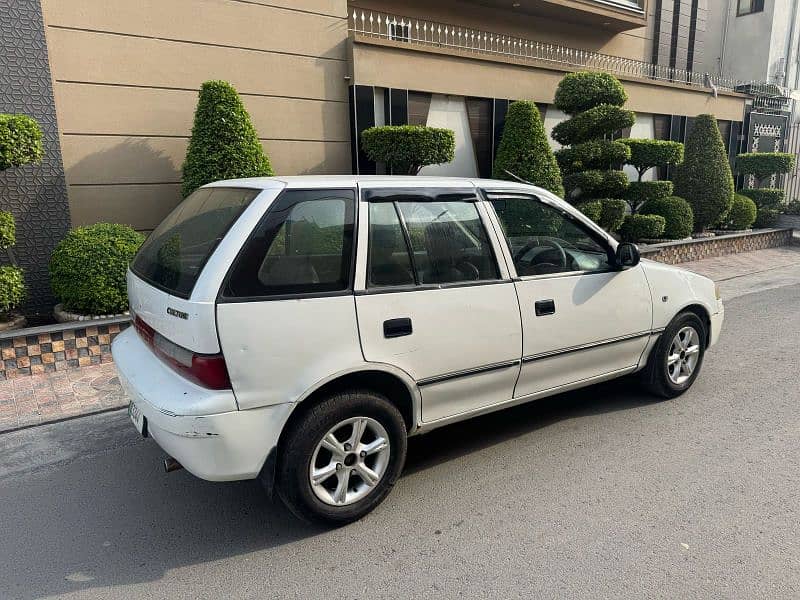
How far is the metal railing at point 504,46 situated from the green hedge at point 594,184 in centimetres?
280

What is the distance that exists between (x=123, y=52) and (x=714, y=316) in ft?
25.4

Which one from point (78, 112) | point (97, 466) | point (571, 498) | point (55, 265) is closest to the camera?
point (571, 498)

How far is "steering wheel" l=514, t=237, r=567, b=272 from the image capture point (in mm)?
3703

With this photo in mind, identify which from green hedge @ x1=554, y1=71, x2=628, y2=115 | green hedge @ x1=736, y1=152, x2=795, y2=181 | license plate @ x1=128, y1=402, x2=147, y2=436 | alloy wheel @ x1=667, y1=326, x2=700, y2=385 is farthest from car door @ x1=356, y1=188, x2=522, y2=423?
green hedge @ x1=736, y1=152, x2=795, y2=181

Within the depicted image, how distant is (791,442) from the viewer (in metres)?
3.94

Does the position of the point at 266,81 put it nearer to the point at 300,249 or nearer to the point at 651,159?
the point at 300,249

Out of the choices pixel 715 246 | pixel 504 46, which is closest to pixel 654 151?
pixel 715 246

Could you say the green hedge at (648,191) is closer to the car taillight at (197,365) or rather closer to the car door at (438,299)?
the car door at (438,299)

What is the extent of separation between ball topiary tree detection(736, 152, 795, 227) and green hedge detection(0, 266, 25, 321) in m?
15.9

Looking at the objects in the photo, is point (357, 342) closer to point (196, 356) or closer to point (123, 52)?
point (196, 356)

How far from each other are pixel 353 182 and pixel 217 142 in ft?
15.5

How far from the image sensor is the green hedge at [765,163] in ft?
49.1

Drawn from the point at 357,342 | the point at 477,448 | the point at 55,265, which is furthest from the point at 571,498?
the point at 55,265

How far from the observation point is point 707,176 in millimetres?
13047
